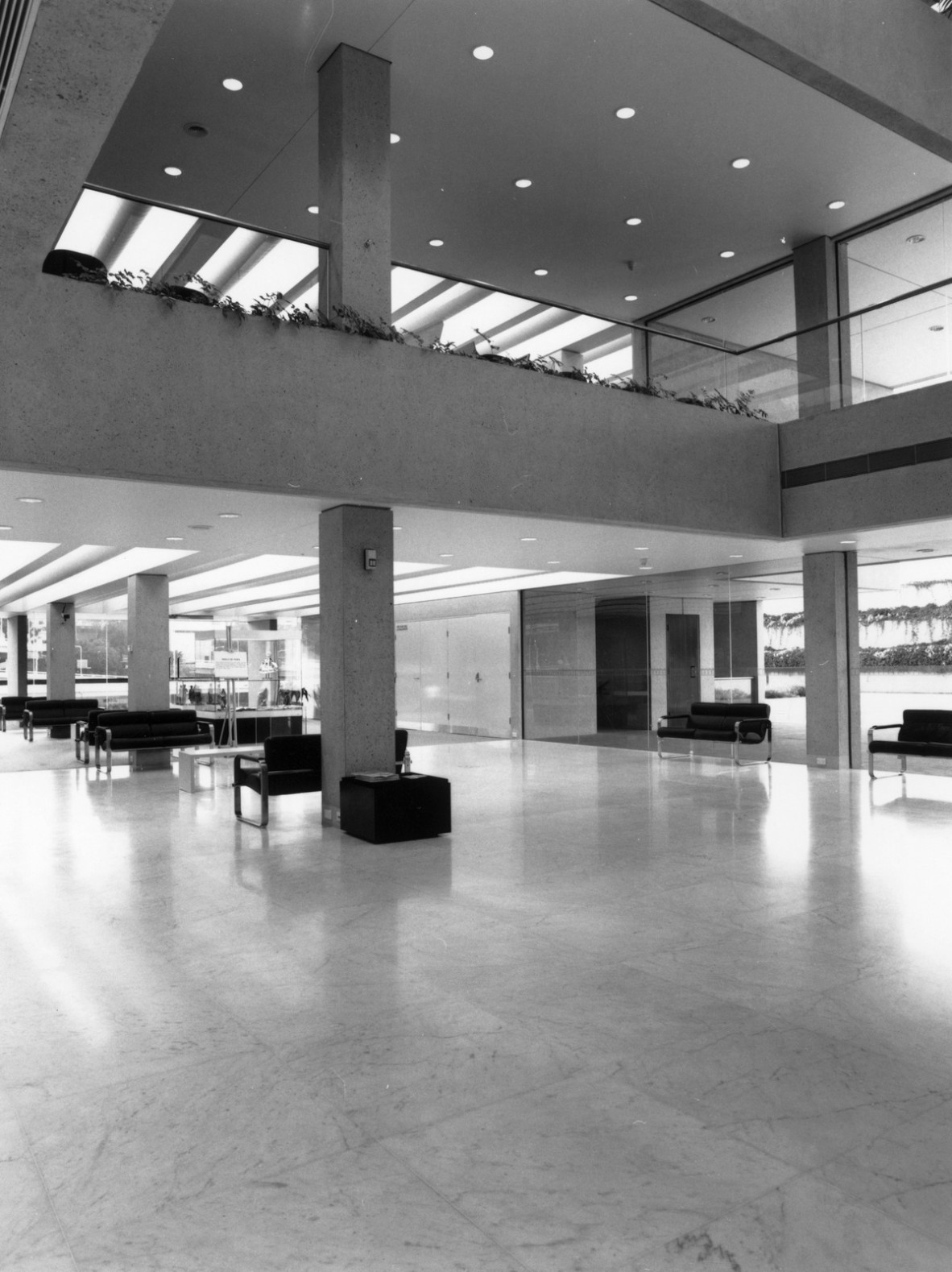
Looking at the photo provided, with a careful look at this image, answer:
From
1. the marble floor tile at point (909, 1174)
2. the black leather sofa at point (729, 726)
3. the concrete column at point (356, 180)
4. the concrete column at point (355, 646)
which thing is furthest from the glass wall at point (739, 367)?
the marble floor tile at point (909, 1174)

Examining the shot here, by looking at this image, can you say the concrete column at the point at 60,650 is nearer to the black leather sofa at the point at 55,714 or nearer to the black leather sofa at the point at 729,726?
the black leather sofa at the point at 55,714

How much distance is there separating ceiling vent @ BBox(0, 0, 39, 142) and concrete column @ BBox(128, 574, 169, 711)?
1323 cm

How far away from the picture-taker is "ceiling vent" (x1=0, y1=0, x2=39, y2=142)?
349 centimetres

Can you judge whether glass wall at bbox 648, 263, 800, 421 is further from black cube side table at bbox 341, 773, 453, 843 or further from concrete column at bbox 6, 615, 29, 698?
concrete column at bbox 6, 615, 29, 698

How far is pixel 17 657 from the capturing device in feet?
102

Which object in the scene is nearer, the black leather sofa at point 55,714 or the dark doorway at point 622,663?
the dark doorway at point 622,663

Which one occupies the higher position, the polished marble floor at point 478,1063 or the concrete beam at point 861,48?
the concrete beam at point 861,48

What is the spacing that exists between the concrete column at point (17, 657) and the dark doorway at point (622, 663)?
20.6m

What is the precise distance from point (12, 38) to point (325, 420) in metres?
5.00

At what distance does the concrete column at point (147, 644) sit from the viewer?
16344 mm

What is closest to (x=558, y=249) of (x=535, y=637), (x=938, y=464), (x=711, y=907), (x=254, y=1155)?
(x=938, y=464)

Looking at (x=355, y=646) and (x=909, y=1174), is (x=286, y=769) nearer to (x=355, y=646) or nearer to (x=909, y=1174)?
(x=355, y=646)

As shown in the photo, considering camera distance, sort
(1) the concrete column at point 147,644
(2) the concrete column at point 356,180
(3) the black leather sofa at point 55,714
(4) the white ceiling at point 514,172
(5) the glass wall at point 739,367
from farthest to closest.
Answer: (3) the black leather sofa at point 55,714
(1) the concrete column at point 147,644
(5) the glass wall at point 739,367
(4) the white ceiling at point 514,172
(2) the concrete column at point 356,180

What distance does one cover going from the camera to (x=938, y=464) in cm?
1118
